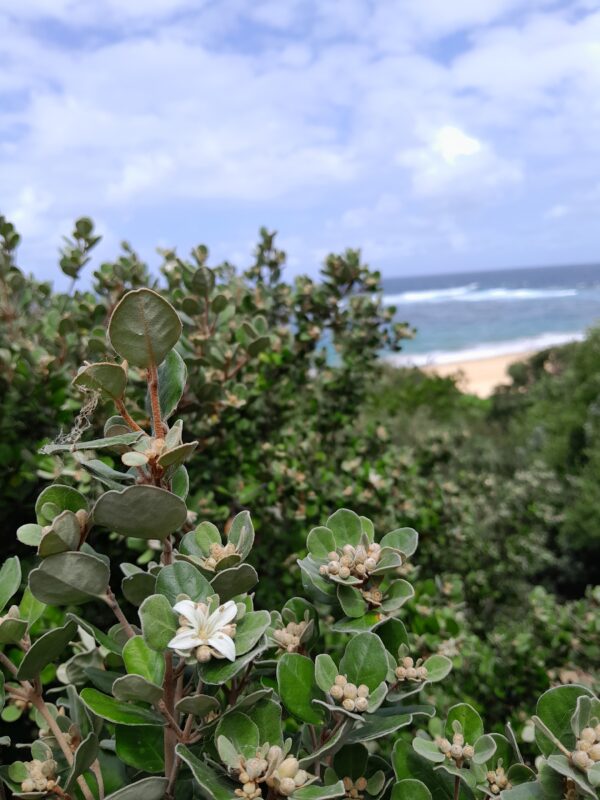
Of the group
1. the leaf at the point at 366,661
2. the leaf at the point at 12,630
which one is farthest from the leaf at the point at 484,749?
the leaf at the point at 12,630

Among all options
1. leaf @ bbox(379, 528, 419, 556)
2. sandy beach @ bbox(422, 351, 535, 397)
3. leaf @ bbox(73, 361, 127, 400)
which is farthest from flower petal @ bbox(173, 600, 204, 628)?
sandy beach @ bbox(422, 351, 535, 397)

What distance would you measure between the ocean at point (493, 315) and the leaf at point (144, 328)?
13.4 metres

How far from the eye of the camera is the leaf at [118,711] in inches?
35.0

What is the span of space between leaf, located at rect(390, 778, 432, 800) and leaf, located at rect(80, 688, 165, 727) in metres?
0.39

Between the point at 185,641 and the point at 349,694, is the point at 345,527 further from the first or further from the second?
the point at 185,641

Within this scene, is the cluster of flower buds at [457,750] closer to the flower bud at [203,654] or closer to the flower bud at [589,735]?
the flower bud at [589,735]

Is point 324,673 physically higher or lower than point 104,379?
lower

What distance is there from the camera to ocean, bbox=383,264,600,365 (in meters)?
48.8

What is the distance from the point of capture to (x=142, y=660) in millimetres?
944

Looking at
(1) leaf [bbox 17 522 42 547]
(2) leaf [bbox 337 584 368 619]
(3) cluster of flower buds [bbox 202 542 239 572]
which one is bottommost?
(2) leaf [bbox 337 584 368 619]

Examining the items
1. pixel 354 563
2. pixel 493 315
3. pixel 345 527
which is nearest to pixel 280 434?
pixel 345 527

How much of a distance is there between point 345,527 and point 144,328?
564 mm

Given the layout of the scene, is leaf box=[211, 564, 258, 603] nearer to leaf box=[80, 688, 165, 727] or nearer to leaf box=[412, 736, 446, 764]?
leaf box=[80, 688, 165, 727]

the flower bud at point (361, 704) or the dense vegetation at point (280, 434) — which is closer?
the flower bud at point (361, 704)
